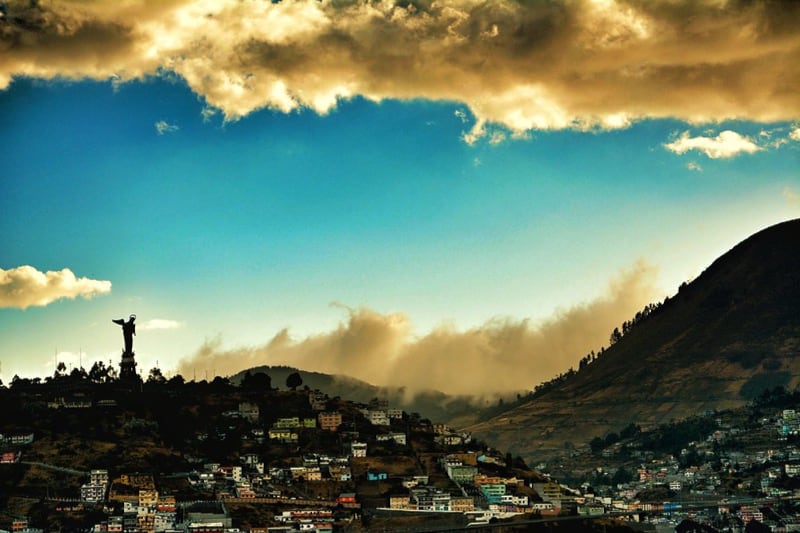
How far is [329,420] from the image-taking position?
120312 mm

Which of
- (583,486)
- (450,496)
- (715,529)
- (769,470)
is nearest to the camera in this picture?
(450,496)

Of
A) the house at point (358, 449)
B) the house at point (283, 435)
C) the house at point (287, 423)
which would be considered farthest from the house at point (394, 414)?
the house at point (358, 449)

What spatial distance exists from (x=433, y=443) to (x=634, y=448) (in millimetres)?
56588

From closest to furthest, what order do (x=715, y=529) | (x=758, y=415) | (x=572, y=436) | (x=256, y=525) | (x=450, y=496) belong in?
(x=256, y=525)
(x=450, y=496)
(x=715, y=529)
(x=758, y=415)
(x=572, y=436)

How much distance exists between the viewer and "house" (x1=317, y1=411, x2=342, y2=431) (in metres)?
119

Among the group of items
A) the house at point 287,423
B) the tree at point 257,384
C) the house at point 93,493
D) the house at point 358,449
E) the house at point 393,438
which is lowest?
the house at point 93,493

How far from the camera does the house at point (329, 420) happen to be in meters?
119

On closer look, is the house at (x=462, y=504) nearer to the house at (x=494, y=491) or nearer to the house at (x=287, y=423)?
the house at (x=494, y=491)

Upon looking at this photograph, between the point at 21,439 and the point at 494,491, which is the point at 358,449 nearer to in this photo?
the point at 494,491

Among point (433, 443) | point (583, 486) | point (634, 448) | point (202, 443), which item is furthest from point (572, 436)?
point (202, 443)

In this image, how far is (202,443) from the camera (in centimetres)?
11150

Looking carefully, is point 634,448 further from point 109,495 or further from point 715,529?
point 109,495

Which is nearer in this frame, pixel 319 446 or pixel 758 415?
pixel 319 446

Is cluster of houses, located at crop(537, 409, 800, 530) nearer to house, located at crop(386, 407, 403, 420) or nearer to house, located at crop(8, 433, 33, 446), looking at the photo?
house, located at crop(386, 407, 403, 420)
